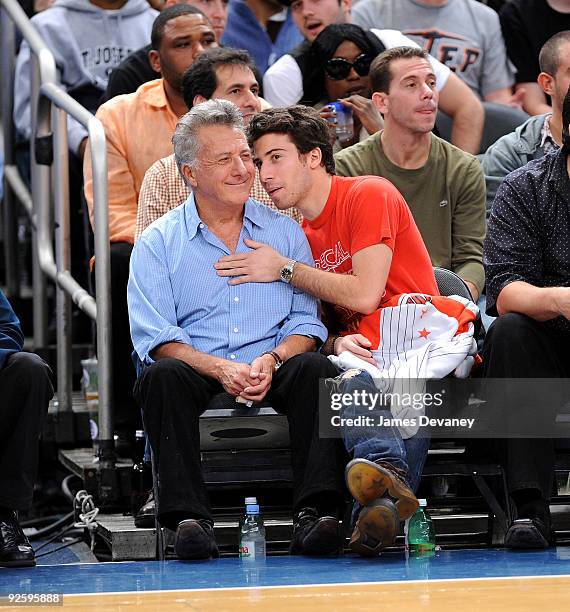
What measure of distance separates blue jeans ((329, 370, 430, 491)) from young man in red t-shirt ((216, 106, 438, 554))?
0.8 inches

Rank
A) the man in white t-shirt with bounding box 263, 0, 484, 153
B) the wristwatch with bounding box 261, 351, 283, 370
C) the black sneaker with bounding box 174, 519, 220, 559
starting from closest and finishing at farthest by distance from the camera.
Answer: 1. the black sneaker with bounding box 174, 519, 220, 559
2. the wristwatch with bounding box 261, 351, 283, 370
3. the man in white t-shirt with bounding box 263, 0, 484, 153

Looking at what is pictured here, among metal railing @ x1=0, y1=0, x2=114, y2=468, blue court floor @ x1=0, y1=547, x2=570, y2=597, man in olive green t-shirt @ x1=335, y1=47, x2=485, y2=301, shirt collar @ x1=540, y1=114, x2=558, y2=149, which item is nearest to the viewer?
blue court floor @ x1=0, y1=547, x2=570, y2=597

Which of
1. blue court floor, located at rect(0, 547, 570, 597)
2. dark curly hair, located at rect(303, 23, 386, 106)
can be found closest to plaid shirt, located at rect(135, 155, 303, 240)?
dark curly hair, located at rect(303, 23, 386, 106)

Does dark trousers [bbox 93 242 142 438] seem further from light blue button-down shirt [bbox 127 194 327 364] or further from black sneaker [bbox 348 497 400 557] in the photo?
black sneaker [bbox 348 497 400 557]

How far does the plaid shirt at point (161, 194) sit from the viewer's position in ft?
14.7

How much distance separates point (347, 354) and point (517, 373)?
504 mm

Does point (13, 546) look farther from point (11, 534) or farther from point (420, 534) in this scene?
point (420, 534)

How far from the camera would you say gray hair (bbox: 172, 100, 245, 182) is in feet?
13.6

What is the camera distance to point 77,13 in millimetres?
5941

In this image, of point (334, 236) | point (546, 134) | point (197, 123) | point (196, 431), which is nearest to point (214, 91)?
point (197, 123)

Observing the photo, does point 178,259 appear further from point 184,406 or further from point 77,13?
point 77,13

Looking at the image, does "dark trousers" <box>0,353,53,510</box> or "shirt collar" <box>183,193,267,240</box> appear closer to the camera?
"dark trousers" <box>0,353,53,510</box>

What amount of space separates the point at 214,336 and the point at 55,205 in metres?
1.29

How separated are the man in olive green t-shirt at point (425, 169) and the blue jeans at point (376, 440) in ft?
3.58
